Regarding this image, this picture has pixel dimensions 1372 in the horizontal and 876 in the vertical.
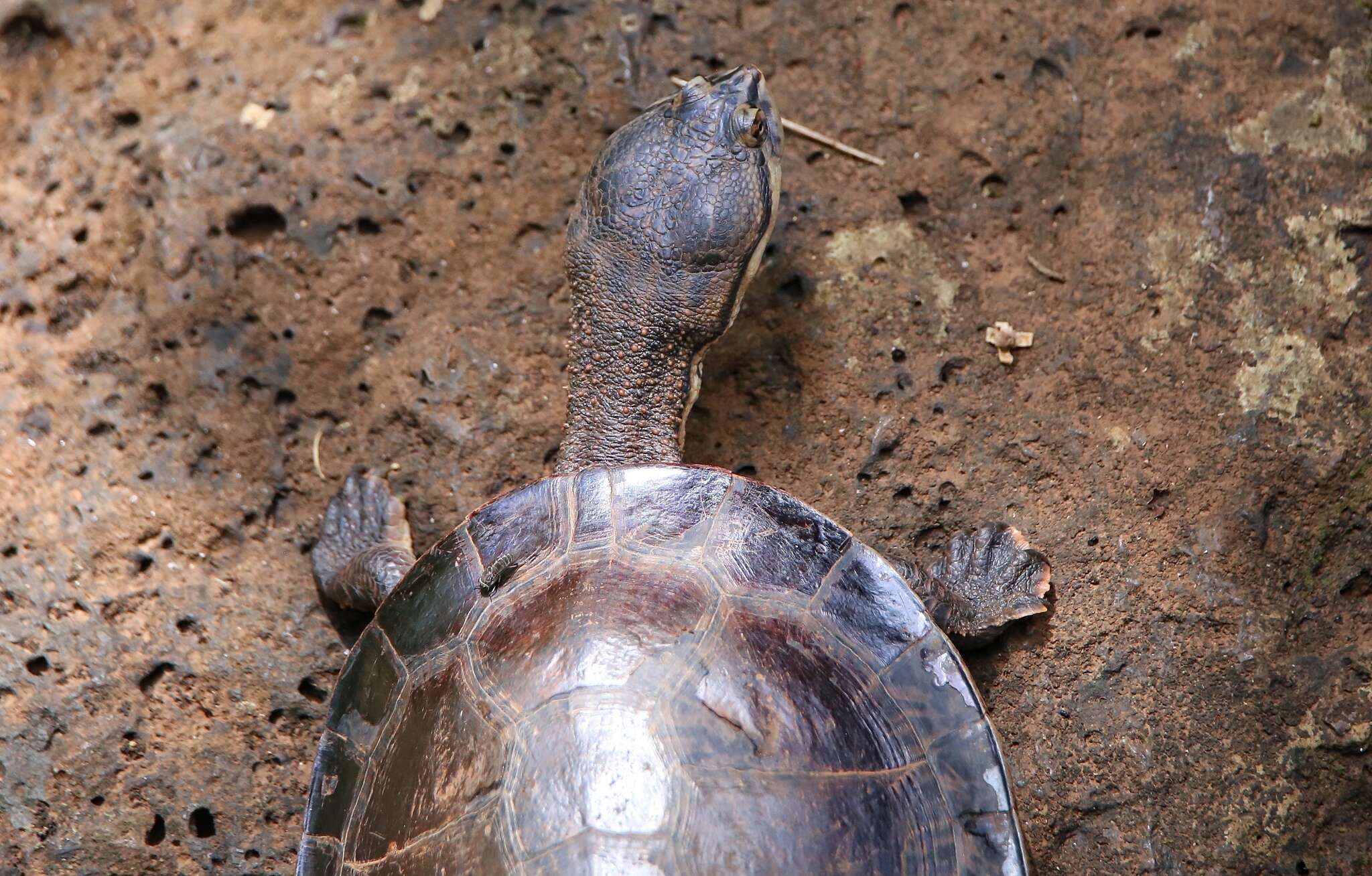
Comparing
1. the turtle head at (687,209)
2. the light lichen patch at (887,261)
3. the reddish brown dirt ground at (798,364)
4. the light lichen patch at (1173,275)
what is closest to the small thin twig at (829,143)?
the reddish brown dirt ground at (798,364)

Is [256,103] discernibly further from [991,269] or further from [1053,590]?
[1053,590]

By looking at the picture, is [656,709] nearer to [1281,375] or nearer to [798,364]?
[798,364]

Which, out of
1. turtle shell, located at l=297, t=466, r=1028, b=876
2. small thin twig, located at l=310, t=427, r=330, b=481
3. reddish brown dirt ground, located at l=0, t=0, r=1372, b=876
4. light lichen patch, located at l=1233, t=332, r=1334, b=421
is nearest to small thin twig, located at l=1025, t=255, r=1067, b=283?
reddish brown dirt ground, located at l=0, t=0, r=1372, b=876

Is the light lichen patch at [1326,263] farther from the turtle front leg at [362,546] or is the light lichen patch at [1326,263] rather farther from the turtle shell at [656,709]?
the turtle front leg at [362,546]

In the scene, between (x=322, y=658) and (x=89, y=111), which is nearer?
(x=322, y=658)

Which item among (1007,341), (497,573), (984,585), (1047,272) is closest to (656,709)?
(497,573)

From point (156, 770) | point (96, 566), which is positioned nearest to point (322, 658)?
point (156, 770)
